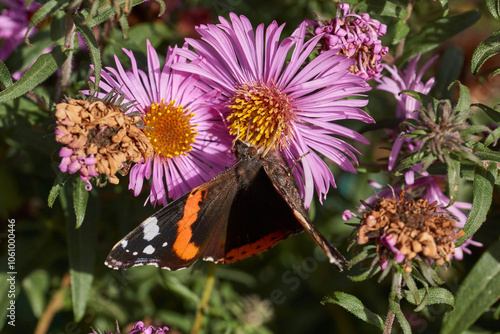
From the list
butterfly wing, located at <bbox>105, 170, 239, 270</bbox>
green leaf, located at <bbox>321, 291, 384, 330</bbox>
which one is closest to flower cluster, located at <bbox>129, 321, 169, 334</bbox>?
butterfly wing, located at <bbox>105, 170, 239, 270</bbox>

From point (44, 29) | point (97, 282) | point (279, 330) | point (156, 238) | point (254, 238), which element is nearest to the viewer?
point (156, 238)

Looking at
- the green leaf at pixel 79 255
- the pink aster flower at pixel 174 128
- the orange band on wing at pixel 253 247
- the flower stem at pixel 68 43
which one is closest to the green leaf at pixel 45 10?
the flower stem at pixel 68 43

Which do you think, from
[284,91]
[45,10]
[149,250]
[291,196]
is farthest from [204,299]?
[45,10]

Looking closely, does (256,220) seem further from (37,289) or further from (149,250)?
(37,289)

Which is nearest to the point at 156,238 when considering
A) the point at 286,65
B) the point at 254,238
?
the point at 254,238

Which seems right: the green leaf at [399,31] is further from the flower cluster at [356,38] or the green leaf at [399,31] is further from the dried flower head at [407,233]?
the dried flower head at [407,233]

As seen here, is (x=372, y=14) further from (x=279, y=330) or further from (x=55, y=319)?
(x=55, y=319)
